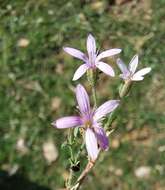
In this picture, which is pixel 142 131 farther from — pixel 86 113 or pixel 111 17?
pixel 86 113

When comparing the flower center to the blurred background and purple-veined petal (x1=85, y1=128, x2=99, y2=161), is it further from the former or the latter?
the blurred background

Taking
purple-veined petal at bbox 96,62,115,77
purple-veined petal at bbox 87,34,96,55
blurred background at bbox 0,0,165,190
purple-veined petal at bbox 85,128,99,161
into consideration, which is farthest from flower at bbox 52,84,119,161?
blurred background at bbox 0,0,165,190

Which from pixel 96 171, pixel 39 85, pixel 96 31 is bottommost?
pixel 96 171

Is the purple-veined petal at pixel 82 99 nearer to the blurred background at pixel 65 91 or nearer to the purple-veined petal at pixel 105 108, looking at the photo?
the purple-veined petal at pixel 105 108

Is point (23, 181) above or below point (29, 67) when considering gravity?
below

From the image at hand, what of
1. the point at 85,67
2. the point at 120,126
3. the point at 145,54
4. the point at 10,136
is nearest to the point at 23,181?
the point at 10,136

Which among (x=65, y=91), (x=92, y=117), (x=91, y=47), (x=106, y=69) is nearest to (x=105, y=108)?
(x=92, y=117)

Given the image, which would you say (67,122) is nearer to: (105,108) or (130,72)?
(105,108)
